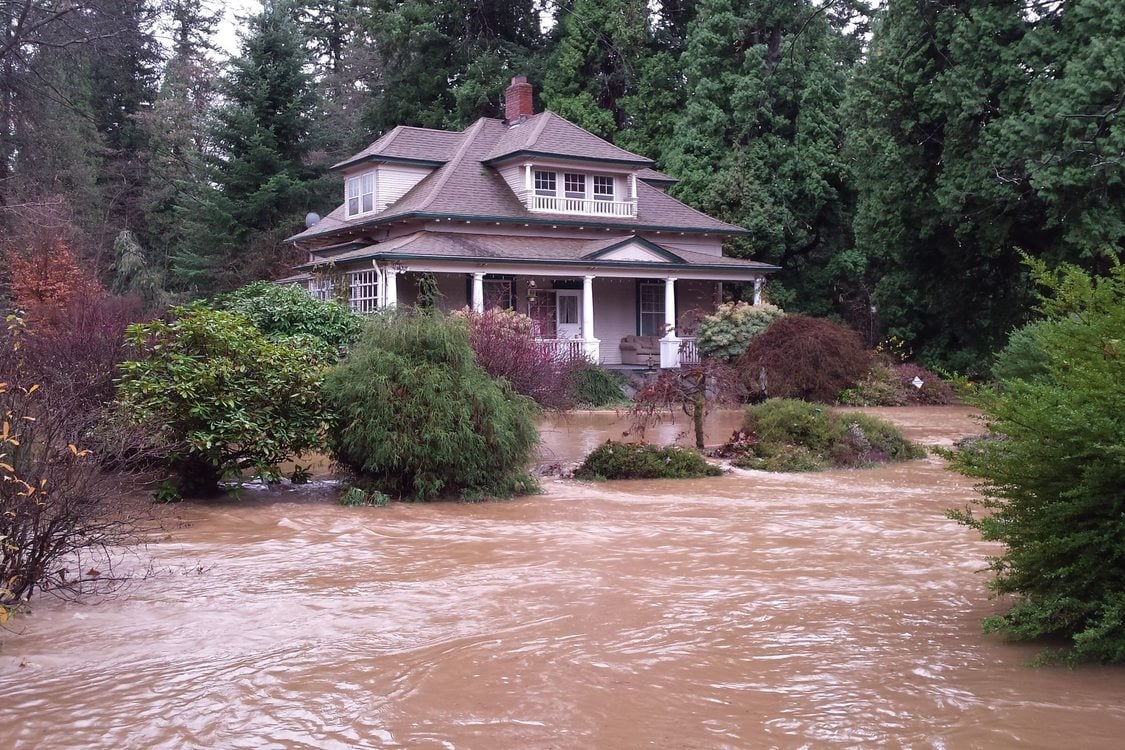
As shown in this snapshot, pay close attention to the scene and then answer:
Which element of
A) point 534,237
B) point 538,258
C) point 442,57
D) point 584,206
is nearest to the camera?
point 538,258

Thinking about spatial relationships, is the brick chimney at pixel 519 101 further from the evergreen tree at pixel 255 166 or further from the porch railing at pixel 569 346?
the porch railing at pixel 569 346

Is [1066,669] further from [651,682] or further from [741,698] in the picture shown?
[651,682]

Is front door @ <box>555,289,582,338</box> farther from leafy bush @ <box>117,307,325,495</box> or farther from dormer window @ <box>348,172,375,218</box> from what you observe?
leafy bush @ <box>117,307,325,495</box>

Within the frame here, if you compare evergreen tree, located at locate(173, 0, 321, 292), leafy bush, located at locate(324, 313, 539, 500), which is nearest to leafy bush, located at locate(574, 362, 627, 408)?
leafy bush, located at locate(324, 313, 539, 500)

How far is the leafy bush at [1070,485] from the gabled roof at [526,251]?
21.3 metres

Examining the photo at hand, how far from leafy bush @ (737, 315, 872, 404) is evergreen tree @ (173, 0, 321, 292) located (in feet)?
64.7

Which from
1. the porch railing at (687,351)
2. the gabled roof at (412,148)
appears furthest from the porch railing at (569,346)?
the gabled roof at (412,148)

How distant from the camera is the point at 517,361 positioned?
17.1m

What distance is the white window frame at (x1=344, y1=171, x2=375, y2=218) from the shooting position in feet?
107

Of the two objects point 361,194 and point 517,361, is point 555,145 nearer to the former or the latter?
point 361,194

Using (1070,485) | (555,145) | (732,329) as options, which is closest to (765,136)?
(555,145)

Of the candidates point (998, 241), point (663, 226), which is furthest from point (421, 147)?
point (998, 241)

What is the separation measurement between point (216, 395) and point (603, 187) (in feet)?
74.8

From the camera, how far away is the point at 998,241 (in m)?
28.0
